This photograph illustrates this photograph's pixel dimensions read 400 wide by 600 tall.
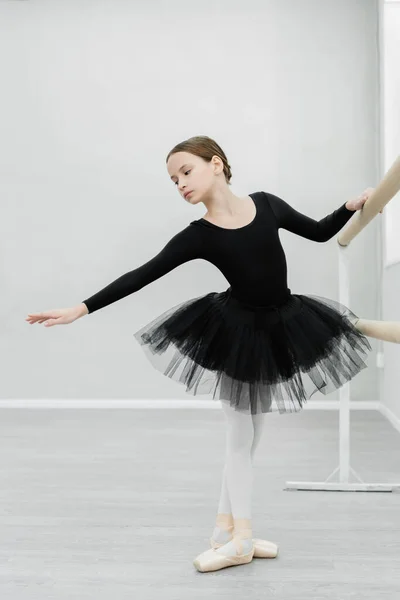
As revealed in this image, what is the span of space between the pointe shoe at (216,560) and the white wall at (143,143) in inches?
99.5

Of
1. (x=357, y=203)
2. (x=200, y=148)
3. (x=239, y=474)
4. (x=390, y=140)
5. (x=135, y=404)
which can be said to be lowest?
(x=135, y=404)

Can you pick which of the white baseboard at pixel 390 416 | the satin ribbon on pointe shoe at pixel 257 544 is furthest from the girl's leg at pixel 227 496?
the white baseboard at pixel 390 416

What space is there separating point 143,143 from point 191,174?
270 cm

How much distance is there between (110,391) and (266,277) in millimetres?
2750

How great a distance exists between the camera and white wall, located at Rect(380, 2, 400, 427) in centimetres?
350

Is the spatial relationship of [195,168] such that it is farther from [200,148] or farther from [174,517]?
[174,517]

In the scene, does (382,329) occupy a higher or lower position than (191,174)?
lower

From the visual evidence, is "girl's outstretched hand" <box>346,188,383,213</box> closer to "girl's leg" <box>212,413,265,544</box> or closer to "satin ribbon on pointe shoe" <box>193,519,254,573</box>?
"girl's leg" <box>212,413,265,544</box>

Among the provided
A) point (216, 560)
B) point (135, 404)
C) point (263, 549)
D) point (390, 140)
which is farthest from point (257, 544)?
point (390, 140)

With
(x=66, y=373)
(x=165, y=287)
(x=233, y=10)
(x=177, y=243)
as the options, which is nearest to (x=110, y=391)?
(x=66, y=373)

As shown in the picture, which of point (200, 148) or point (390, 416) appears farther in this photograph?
point (390, 416)

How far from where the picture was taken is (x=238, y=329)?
138cm

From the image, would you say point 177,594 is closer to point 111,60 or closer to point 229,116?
point 229,116

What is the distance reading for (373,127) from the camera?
153 inches
